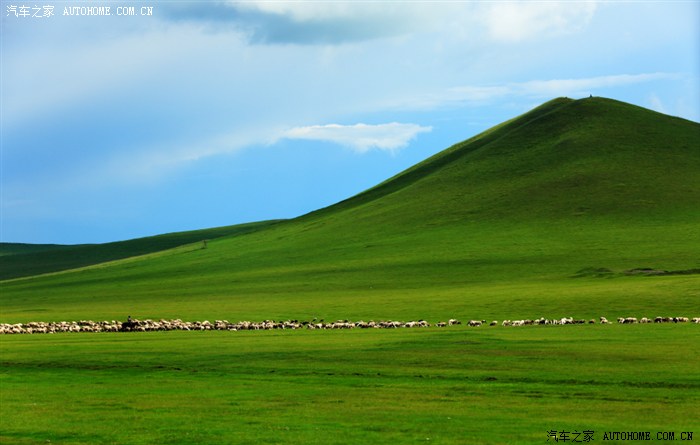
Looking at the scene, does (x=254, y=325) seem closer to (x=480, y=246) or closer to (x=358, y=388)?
(x=358, y=388)

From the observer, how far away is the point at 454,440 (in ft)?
56.4

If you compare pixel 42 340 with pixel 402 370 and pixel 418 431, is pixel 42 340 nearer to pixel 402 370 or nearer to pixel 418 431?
pixel 402 370

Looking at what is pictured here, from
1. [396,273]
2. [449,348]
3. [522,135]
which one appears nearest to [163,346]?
[449,348]

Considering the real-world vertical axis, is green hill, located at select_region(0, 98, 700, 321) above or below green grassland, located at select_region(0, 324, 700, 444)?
above

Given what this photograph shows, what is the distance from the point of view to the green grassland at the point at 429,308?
20047 millimetres

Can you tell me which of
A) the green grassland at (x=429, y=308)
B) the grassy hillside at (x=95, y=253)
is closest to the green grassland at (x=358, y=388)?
the green grassland at (x=429, y=308)

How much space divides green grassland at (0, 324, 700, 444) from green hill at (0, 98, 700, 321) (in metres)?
17.2

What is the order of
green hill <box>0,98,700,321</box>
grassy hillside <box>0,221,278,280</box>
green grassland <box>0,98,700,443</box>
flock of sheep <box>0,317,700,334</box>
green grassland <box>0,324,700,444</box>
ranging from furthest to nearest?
grassy hillside <box>0,221,278,280</box> < green hill <box>0,98,700,321</box> < flock of sheep <box>0,317,700,334</box> < green grassland <box>0,98,700,443</box> < green grassland <box>0,324,700,444</box>

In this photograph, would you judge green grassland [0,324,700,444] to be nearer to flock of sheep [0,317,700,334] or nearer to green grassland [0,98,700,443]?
green grassland [0,98,700,443]

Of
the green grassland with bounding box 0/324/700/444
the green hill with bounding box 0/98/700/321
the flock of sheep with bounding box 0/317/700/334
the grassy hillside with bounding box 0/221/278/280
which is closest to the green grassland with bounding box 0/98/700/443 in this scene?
the green grassland with bounding box 0/324/700/444

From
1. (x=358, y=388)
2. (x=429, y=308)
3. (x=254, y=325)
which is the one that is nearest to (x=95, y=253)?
(x=429, y=308)

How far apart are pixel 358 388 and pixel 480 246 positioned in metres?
63.7

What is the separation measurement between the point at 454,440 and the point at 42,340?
29.6m

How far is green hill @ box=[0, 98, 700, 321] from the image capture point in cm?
5897
